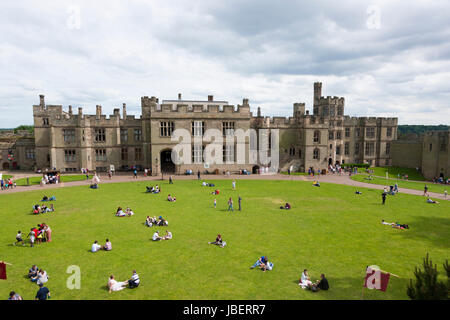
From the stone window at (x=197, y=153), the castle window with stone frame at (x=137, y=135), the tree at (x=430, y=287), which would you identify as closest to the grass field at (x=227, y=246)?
the tree at (x=430, y=287)

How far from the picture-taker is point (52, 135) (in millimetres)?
52781

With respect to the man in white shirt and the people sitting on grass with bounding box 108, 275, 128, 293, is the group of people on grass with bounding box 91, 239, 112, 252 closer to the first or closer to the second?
the man in white shirt

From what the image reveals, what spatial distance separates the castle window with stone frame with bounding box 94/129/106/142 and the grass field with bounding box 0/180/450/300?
24.8m

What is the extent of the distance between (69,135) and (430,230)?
195ft

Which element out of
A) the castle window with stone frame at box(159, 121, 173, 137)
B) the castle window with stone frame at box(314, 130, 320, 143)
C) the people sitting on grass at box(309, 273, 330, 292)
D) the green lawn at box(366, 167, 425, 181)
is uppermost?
the castle window with stone frame at box(159, 121, 173, 137)

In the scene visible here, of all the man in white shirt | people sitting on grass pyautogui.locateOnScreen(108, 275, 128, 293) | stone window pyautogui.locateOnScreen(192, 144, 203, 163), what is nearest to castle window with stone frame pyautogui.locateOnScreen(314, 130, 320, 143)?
stone window pyautogui.locateOnScreen(192, 144, 203, 163)

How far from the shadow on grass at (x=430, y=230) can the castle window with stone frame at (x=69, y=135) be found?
5689cm

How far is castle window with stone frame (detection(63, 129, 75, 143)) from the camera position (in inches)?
2118

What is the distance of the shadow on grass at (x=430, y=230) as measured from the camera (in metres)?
19.3

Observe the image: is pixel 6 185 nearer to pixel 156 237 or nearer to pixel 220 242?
pixel 156 237

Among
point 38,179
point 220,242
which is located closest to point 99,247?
point 220,242

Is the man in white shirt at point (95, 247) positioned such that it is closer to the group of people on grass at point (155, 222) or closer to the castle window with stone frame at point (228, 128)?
the group of people on grass at point (155, 222)

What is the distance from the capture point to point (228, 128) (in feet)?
171
